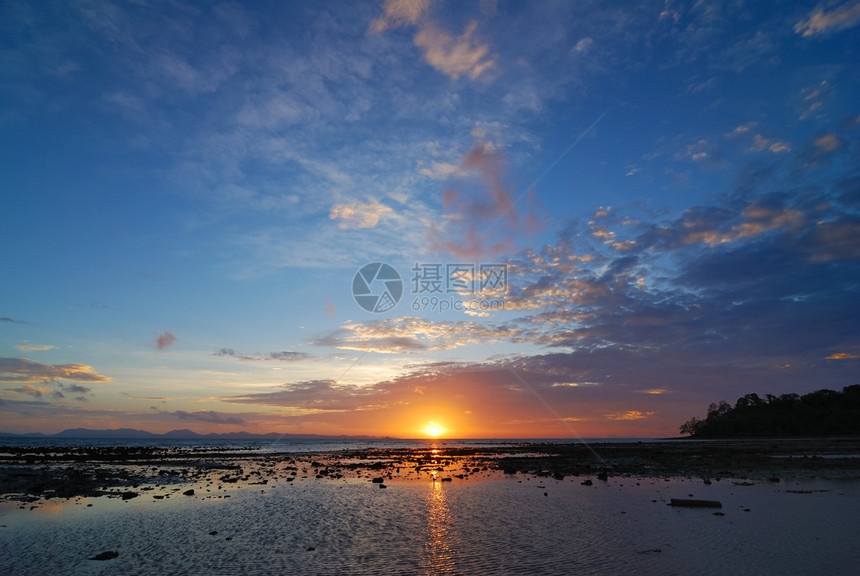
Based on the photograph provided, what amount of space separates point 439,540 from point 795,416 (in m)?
176

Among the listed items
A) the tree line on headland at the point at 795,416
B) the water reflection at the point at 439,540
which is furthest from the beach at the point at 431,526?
the tree line on headland at the point at 795,416

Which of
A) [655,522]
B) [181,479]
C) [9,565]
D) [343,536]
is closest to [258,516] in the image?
[343,536]

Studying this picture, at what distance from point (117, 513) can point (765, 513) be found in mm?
32515

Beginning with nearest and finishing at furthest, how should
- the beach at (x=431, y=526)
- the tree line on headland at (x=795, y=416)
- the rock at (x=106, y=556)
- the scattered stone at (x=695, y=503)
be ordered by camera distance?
the beach at (x=431, y=526)
the rock at (x=106, y=556)
the scattered stone at (x=695, y=503)
the tree line on headland at (x=795, y=416)

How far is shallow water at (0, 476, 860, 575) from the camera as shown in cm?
1417

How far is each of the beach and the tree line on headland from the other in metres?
135

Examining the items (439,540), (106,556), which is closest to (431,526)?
(439,540)

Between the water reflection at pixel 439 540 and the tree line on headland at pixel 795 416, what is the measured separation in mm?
163585

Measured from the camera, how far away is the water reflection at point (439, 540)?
14.0 m

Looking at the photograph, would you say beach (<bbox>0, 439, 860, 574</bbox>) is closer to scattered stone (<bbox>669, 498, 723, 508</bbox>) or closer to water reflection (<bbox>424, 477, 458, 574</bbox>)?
water reflection (<bbox>424, 477, 458, 574</bbox>)

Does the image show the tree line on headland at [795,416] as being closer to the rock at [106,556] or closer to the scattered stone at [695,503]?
the scattered stone at [695,503]

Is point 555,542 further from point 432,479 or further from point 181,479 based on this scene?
point 181,479

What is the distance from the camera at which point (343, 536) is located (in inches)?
715

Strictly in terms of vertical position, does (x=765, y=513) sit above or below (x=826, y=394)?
below
